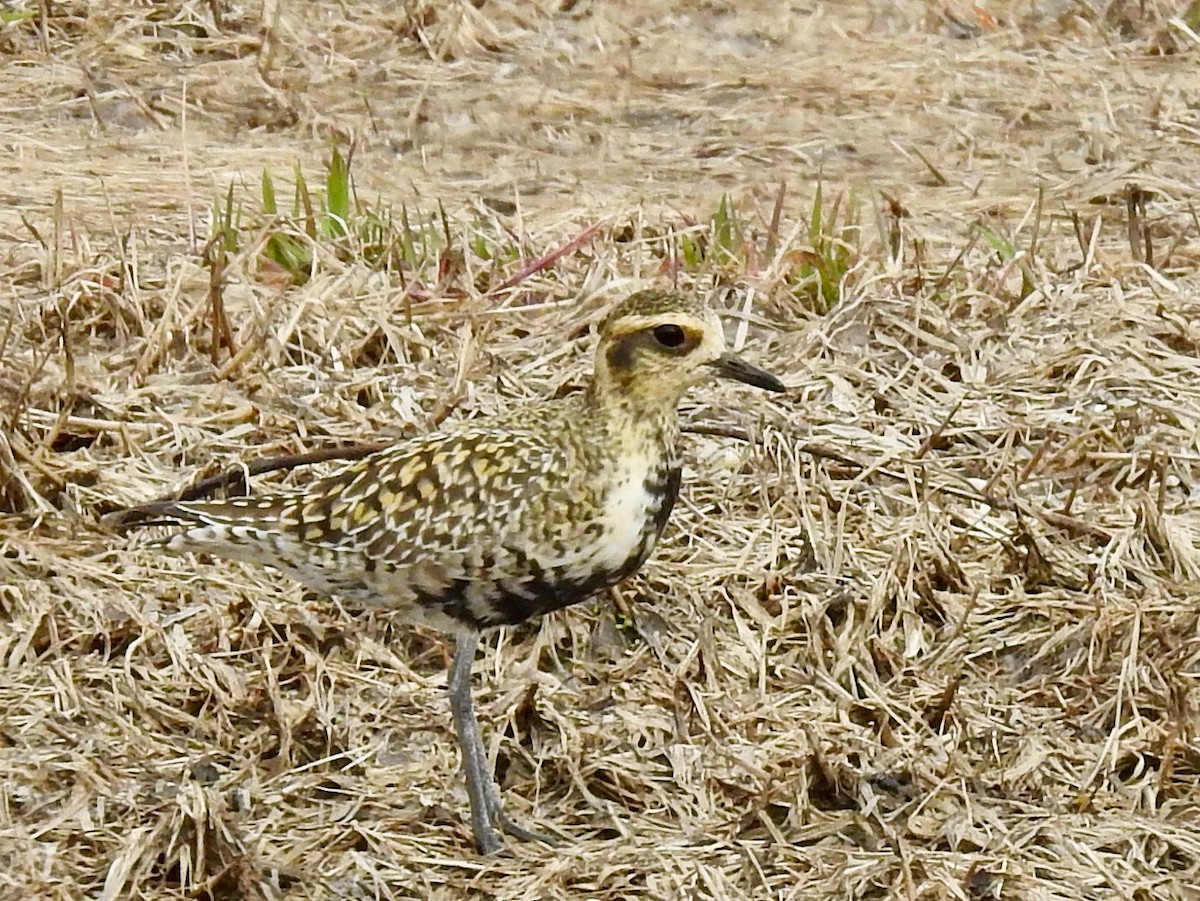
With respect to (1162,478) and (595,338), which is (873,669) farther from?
(595,338)

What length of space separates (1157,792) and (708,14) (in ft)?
18.4

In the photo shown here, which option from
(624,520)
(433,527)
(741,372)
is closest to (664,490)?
(624,520)

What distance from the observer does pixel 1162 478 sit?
4973 mm

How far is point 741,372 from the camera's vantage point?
13.2 ft

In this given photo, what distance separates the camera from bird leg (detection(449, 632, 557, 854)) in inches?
159

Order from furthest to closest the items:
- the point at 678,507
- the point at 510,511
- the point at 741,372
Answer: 1. the point at 678,507
2. the point at 741,372
3. the point at 510,511

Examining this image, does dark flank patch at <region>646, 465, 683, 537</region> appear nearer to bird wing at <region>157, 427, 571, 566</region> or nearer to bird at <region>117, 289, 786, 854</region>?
bird at <region>117, 289, 786, 854</region>

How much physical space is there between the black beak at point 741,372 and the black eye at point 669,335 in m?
0.09

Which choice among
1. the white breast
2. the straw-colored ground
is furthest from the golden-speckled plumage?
the straw-colored ground

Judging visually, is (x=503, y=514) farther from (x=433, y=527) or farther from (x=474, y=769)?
(x=474, y=769)

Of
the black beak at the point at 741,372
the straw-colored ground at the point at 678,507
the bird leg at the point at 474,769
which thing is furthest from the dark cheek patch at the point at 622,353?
the straw-colored ground at the point at 678,507

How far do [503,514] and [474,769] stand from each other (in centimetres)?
55

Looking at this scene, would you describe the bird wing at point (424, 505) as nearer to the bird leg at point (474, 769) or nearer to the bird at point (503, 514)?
the bird at point (503, 514)

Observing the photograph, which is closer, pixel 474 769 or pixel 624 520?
pixel 624 520
